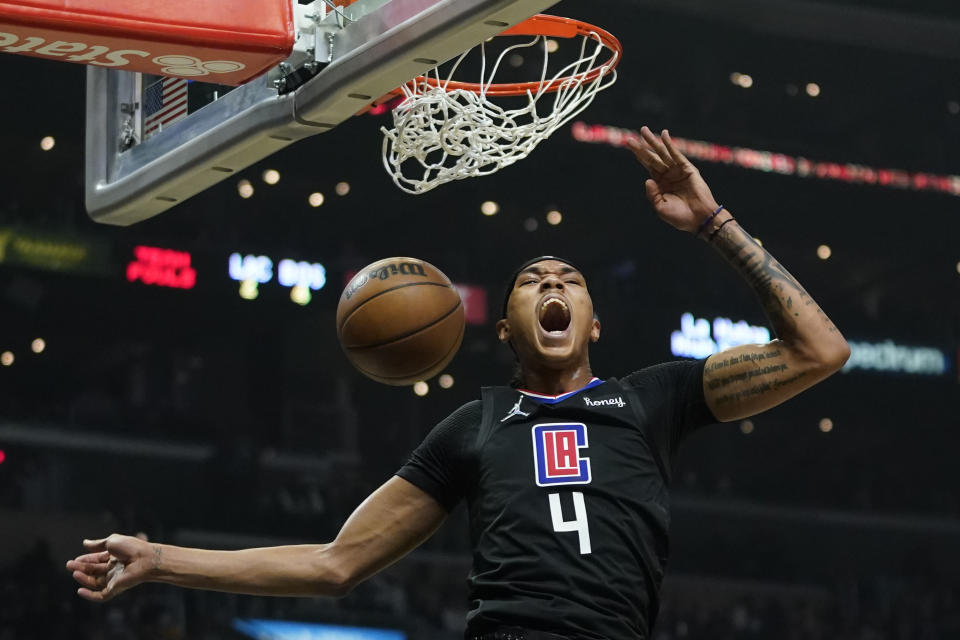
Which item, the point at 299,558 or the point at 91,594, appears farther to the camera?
the point at 299,558

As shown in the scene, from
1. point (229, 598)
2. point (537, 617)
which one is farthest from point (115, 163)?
point (229, 598)

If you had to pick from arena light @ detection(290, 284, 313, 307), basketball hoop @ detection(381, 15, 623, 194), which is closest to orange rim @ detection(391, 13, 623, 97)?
basketball hoop @ detection(381, 15, 623, 194)

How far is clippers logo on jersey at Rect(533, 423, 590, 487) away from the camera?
2773mm

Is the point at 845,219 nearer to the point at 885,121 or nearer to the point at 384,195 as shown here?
the point at 885,121

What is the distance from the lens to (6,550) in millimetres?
10484

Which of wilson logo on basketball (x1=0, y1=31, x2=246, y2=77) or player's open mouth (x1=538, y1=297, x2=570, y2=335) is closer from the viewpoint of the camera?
player's open mouth (x1=538, y1=297, x2=570, y2=335)

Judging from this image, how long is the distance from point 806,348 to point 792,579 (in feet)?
35.5

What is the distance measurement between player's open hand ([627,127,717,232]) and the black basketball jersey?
0.31 m

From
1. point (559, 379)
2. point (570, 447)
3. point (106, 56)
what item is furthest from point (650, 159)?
point (106, 56)

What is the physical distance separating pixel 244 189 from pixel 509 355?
2817 millimetres

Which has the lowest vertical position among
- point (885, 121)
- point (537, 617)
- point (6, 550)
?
point (6, 550)

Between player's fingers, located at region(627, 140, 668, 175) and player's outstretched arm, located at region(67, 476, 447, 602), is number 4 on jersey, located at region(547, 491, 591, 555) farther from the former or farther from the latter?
player's fingers, located at region(627, 140, 668, 175)

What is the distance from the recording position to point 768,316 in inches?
112

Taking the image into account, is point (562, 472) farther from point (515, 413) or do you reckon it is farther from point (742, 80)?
point (742, 80)
